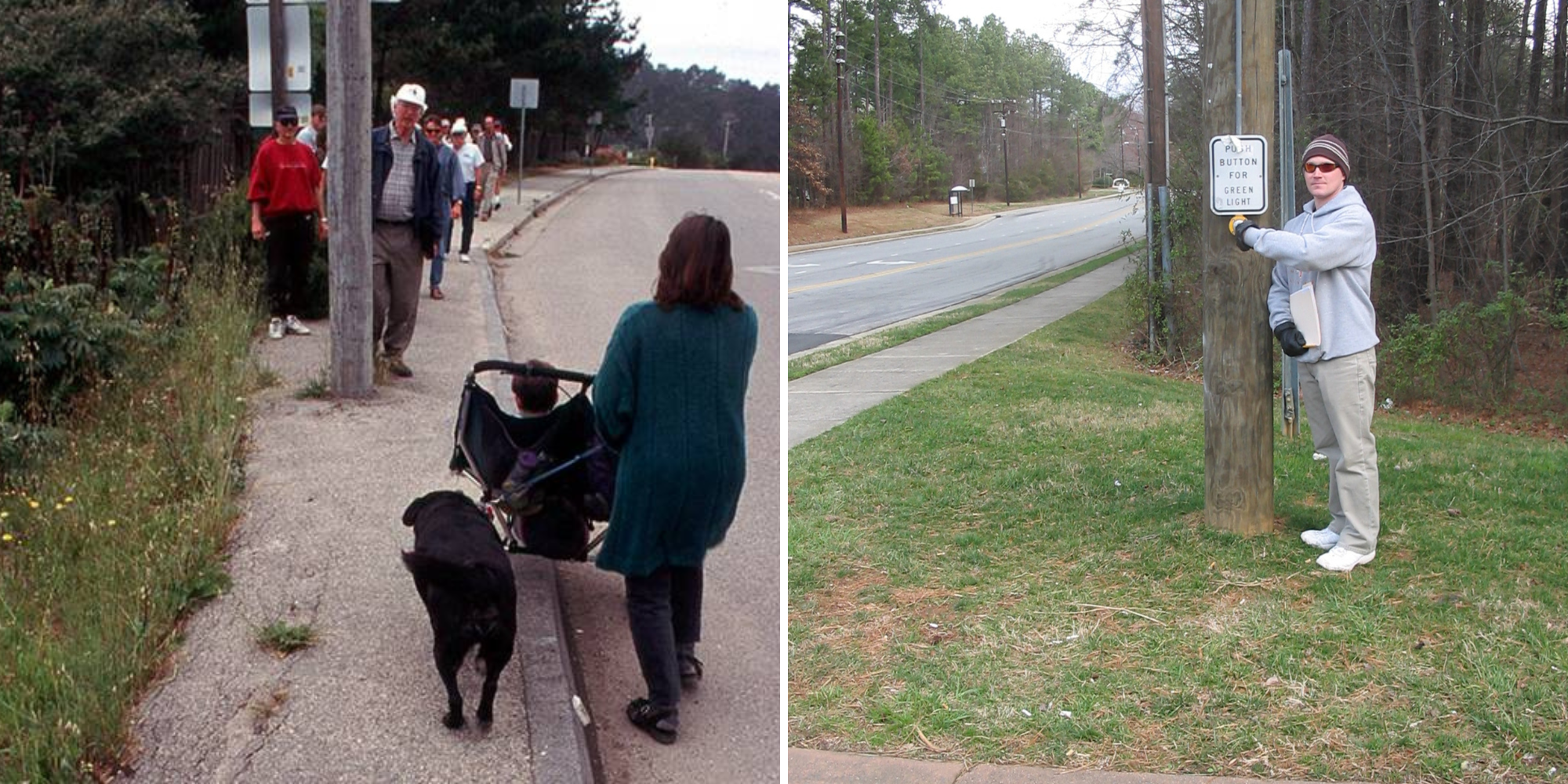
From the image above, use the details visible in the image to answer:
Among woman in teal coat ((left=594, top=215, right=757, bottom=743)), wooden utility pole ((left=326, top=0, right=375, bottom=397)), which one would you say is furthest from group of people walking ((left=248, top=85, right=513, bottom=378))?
woman in teal coat ((left=594, top=215, right=757, bottom=743))

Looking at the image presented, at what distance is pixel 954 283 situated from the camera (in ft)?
33.9

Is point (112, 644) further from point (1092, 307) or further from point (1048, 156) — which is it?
point (1092, 307)

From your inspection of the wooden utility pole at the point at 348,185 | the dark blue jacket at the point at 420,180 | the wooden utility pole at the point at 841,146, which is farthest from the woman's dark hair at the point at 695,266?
the dark blue jacket at the point at 420,180

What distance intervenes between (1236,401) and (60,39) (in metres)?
9.30

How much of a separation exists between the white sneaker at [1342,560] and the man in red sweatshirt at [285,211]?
6.41m

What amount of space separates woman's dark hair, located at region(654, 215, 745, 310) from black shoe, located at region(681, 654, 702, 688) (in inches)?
52.2

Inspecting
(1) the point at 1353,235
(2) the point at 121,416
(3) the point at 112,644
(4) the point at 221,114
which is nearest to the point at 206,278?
(2) the point at 121,416

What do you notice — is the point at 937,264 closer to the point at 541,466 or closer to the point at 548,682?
the point at 541,466

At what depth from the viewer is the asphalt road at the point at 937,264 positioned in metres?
4.57

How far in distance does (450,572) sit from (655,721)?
2.50 feet

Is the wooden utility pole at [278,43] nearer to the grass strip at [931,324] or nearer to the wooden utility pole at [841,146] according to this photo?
the grass strip at [931,324]

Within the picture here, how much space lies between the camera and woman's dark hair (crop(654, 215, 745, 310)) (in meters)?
3.96

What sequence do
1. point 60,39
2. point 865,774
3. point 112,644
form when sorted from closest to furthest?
point 865,774 → point 112,644 → point 60,39

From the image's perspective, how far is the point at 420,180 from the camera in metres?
7.88
